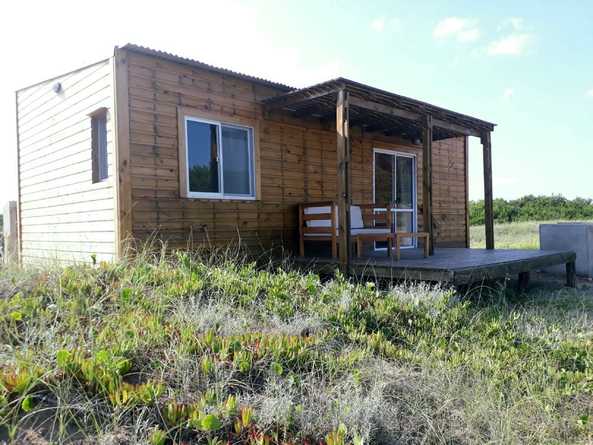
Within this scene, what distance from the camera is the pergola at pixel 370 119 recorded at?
5.79m

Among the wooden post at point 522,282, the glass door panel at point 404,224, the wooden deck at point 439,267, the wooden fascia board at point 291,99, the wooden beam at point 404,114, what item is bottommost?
the wooden post at point 522,282

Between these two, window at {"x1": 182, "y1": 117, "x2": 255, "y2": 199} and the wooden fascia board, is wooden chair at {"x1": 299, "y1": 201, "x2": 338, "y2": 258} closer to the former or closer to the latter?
window at {"x1": 182, "y1": 117, "x2": 255, "y2": 199}

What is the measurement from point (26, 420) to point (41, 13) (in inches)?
210

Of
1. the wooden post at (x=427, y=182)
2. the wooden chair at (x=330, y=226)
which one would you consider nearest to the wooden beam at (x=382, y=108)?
the wooden post at (x=427, y=182)

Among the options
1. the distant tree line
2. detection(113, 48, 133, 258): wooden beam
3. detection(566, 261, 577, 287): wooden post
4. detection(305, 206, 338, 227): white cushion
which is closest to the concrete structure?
detection(566, 261, 577, 287): wooden post

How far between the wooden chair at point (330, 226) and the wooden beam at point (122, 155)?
273 cm

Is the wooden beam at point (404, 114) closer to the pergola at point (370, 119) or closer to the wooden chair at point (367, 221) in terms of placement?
the pergola at point (370, 119)

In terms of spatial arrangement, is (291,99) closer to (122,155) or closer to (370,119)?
(370,119)

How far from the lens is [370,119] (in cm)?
791

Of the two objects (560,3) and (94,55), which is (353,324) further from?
(560,3)

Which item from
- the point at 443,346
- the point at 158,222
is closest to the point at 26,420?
the point at 443,346

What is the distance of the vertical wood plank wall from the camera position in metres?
5.63

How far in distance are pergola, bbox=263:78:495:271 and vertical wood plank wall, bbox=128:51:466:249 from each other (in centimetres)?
40

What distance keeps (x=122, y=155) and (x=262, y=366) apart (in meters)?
3.79
